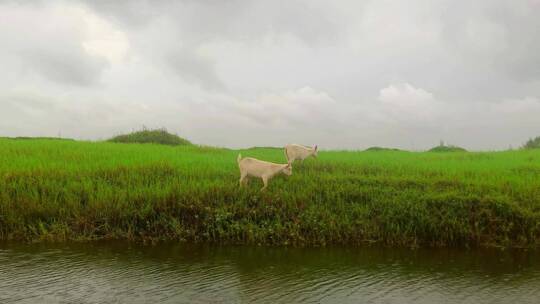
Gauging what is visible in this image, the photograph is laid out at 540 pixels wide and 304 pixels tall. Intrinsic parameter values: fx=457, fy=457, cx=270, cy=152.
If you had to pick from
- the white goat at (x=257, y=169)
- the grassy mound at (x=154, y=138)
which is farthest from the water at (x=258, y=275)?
the grassy mound at (x=154, y=138)

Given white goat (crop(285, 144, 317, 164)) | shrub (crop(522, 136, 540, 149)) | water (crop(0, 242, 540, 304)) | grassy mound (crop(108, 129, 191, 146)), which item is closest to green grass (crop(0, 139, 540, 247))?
water (crop(0, 242, 540, 304))

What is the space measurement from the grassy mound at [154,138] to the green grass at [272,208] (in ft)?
47.4

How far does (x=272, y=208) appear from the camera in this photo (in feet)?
33.0

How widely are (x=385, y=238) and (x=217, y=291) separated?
4.44 m

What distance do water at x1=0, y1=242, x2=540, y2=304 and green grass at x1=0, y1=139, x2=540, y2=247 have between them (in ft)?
1.74

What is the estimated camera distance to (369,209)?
10133 millimetres

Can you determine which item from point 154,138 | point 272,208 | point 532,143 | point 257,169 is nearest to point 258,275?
point 272,208

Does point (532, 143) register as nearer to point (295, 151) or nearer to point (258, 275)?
point (295, 151)

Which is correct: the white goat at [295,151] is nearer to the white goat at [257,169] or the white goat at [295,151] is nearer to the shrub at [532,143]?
the white goat at [257,169]

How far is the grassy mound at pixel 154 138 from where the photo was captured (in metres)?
26.6

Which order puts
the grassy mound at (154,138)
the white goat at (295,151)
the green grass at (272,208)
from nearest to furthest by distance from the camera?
the green grass at (272,208)
the white goat at (295,151)
the grassy mound at (154,138)

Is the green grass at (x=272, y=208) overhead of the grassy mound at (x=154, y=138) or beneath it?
beneath

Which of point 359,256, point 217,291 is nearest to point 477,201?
point 359,256

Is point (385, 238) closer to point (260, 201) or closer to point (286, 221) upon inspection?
point (286, 221)
